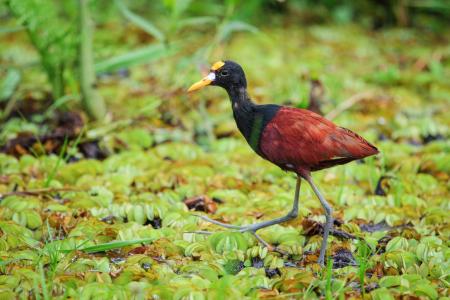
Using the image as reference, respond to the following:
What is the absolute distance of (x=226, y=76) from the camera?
3436 mm

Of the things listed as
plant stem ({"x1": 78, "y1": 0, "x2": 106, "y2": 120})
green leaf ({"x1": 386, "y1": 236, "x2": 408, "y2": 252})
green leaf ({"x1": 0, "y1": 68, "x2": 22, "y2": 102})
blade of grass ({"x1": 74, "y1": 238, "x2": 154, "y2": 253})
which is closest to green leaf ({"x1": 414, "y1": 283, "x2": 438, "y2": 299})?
green leaf ({"x1": 386, "y1": 236, "x2": 408, "y2": 252})

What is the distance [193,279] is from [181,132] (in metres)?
2.35

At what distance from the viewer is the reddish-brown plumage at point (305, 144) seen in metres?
3.21

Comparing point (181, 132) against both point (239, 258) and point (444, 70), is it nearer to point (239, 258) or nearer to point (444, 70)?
point (239, 258)

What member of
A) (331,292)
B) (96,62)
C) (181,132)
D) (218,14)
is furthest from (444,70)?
(331,292)

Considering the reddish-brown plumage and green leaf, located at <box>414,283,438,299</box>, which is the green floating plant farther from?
green leaf, located at <box>414,283,438,299</box>

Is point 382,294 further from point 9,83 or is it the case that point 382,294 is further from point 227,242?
point 9,83

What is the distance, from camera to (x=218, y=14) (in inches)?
271

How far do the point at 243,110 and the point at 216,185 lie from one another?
88 centimetres

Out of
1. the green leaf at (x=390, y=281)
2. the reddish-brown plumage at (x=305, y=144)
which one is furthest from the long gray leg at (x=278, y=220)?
the green leaf at (x=390, y=281)

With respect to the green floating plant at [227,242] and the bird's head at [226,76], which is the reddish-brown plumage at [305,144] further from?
the green floating plant at [227,242]

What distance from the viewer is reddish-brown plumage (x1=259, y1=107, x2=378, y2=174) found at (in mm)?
3215

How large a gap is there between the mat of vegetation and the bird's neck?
523 millimetres

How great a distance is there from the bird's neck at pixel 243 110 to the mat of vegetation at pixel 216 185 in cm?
52
